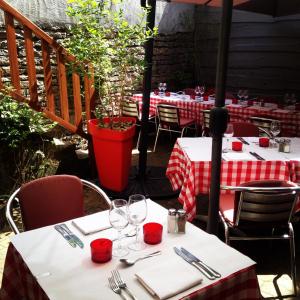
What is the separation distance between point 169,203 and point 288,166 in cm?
139

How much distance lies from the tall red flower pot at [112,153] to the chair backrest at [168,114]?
1303 mm

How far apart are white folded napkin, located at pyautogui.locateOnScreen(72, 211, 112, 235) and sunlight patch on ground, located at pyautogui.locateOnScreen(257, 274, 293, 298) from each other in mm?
1282

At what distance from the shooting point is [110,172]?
13.2 ft

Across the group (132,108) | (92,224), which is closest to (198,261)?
(92,224)

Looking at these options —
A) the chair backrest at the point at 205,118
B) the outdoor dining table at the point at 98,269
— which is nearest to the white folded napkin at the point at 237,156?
the outdoor dining table at the point at 98,269

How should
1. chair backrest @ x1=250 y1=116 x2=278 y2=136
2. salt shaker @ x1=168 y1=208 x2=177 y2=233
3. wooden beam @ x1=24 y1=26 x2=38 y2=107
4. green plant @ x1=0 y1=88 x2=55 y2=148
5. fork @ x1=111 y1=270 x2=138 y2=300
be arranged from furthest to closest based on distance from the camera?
1. chair backrest @ x1=250 y1=116 x2=278 y2=136
2. wooden beam @ x1=24 y1=26 x2=38 y2=107
3. green plant @ x1=0 y1=88 x2=55 y2=148
4. salt shaker @ x1=168 y1=208 x2=177 y2=233
5. fork @ x1=111 y1=270 x2=138 y2=300

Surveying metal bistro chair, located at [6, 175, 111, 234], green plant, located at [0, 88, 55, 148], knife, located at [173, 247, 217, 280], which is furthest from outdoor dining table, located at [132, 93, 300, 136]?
knife, located at [173, 247, 217, 280]

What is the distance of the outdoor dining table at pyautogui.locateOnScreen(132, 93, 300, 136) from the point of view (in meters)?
4.69

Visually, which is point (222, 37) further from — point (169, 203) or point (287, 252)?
point (169, 203)

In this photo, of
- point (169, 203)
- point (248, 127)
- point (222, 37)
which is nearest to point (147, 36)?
point (248, 127)

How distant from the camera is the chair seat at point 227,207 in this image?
263 cm

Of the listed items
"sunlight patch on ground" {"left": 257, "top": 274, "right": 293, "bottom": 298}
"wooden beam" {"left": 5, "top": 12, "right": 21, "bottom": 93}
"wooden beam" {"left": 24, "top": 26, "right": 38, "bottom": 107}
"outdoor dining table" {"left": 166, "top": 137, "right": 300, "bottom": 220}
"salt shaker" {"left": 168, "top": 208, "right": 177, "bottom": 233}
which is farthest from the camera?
"wooden beam" {"left": 24, "top": 26, "right": 38, "bottom": 107}

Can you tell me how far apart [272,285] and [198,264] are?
4.35ft

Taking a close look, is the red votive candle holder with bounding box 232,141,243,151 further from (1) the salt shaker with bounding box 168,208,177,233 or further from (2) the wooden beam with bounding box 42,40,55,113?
(2) the wooden beam with bounding box 42,40,55,113
